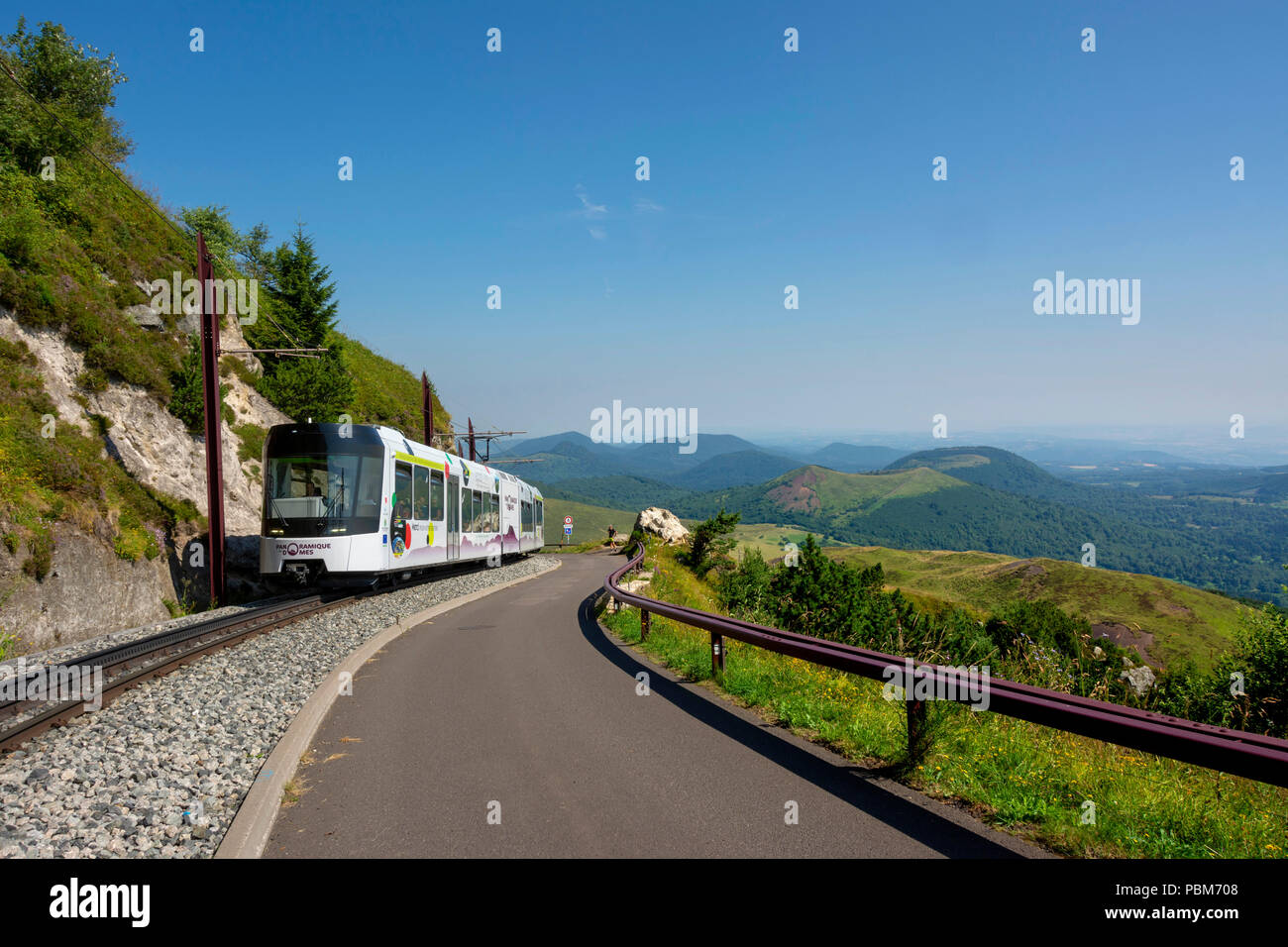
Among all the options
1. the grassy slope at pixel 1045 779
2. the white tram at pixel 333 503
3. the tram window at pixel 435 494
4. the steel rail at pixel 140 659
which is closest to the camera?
the grassy slope at pixel 1045 779

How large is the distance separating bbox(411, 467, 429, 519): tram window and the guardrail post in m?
16.1

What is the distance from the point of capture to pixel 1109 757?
240 inches

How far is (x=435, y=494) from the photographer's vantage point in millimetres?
21172

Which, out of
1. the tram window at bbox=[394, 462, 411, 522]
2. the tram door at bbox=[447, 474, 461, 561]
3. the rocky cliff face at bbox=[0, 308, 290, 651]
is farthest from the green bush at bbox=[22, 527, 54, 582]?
the tram door at bbox=[447, 474, 461, 561]

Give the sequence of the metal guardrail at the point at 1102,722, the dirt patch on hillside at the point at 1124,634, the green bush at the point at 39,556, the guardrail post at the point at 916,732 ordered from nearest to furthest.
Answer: the metal guardrail at the point at 1102,722, the guardrail post at the point at 916,732, the green bush at the point at 39,556, the dirt patch on hillside at the point at 1124,634

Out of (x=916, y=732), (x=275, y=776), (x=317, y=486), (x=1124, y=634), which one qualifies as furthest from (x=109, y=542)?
(x=1124, y=634)

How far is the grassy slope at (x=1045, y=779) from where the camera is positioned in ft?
13.4

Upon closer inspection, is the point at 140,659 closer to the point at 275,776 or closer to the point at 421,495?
the point at 275,776

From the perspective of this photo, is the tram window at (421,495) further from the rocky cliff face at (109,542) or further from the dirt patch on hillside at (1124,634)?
the dirt patch on hillside at (1124,634)

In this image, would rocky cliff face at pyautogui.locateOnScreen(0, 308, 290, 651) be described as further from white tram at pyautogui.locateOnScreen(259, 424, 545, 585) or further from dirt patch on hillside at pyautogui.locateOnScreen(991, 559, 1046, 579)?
dirt patch on hillside at pyautogui.locateOnScreen(991, 559, 1046, 579)

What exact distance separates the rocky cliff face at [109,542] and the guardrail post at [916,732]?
1473 cm

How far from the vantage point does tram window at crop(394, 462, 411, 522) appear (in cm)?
1812

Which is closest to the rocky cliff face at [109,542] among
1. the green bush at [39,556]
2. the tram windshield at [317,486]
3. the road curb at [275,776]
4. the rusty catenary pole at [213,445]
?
the green bush at [39,556]

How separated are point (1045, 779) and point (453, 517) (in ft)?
66.1
